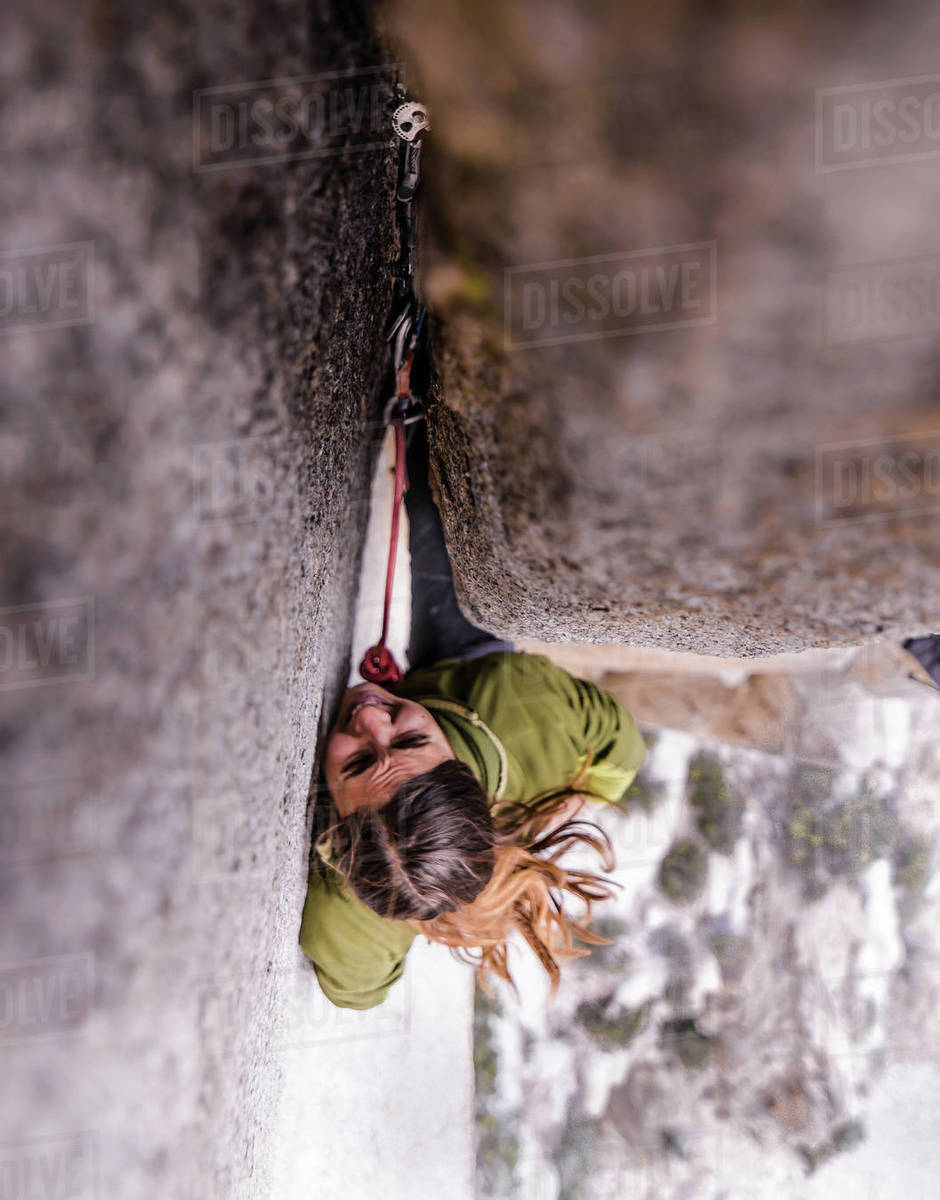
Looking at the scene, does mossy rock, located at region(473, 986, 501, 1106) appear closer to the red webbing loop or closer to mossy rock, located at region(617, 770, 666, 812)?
mossy rock, located at region(617, 770, 666, 812)

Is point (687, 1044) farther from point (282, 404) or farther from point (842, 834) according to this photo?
point (282, 404)

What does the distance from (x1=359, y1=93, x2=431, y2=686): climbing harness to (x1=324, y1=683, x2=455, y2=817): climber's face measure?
113 mm

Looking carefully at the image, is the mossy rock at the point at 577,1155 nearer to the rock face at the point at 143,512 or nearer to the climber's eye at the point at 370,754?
the climber's eye at the point at 370,754

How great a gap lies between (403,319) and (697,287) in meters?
0.48

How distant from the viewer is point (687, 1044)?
1729mm

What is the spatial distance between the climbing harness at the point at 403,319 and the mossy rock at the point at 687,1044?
4.34 feet

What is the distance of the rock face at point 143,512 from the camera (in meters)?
0.31

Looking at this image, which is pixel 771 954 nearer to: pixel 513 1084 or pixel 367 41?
pixel 513 1084

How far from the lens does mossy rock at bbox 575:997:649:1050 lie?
1656mm

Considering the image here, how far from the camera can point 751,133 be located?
1.08 feet

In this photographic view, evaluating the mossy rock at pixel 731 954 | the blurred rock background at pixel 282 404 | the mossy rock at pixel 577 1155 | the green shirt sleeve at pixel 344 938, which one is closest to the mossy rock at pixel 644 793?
the mossy rock at pixel 731 954

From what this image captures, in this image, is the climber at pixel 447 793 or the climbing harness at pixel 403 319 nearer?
the climbing harness at pixel 403 319

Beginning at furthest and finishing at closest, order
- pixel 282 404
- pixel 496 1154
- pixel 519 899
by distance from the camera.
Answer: pixel 496 1154 → pixel 519 899 → pixel 282 404

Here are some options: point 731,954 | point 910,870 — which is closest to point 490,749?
point 731,954
